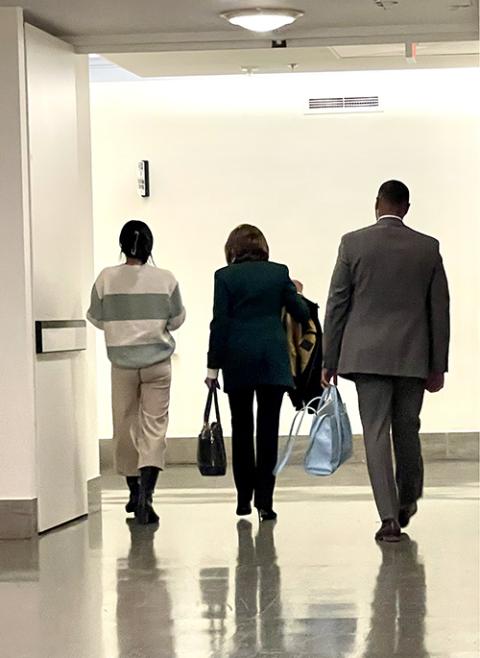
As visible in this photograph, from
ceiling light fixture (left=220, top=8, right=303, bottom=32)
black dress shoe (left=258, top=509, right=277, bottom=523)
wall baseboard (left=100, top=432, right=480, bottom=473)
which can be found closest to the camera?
ceiling light fixture (left=220, top=8, right=303, bottom=32)

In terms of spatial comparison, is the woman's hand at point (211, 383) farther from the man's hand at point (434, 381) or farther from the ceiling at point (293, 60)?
the ceiling at point (293, 60)

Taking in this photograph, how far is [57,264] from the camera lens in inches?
320

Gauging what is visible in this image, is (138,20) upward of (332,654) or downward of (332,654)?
upward

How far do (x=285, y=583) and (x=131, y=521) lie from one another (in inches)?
88.9

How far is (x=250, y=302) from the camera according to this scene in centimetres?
807

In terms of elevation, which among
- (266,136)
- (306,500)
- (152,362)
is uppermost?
(266,136)

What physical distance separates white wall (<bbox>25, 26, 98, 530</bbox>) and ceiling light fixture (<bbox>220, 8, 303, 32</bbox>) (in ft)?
3.46

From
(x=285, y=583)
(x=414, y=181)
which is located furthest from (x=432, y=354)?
(x=414, y=181)

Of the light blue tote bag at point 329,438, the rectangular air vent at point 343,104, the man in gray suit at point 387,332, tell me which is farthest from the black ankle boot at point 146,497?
the rectangular air vent at point 343,104

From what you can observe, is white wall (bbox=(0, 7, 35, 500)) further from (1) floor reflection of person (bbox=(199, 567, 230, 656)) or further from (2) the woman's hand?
(1) floor reflection of person (bbox=(199, 567, 230, 656))

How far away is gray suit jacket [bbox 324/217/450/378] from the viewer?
7.25 m

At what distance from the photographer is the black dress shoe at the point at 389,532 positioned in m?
7.25

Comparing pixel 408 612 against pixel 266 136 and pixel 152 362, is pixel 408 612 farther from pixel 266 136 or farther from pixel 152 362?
pixel 266 136

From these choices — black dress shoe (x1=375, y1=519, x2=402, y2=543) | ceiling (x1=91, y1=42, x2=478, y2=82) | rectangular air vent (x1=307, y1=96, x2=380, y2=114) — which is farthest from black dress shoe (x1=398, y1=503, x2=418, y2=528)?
rectangular air vent (x1=307, y1=96, x2=380, y2=114)
